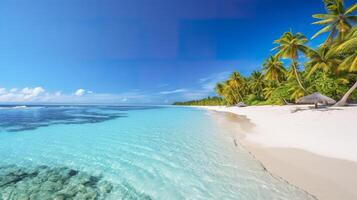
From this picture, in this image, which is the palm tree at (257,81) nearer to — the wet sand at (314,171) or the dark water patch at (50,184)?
the wet sand at (314,171)

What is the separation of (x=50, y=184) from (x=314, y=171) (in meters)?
6.31

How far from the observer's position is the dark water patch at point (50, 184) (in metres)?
3.96

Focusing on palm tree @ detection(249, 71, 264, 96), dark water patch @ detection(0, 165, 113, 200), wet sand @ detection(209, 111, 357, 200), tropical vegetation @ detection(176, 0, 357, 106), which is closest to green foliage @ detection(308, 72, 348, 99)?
tropical vegetation @ detection(176, 0, 357, 106)

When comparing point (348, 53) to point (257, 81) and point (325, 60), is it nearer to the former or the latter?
point (325, 60)

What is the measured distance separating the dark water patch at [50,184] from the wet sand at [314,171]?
412 cm

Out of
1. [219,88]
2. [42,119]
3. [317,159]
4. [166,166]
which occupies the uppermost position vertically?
[219,88]

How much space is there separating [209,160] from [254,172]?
150 cm

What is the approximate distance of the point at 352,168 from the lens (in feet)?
14.6

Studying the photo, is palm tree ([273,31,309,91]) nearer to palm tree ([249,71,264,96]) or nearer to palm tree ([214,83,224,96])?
palm tree ([249,71,264,96])

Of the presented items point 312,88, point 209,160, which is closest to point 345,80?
point 312,88

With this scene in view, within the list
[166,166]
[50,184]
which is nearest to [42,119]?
[50,184]

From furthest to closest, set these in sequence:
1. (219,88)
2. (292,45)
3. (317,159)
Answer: (219,88)
(292,45)
(317,159)

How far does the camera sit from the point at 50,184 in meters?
4.50

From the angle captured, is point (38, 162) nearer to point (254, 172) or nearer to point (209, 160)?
point (209, 160)
